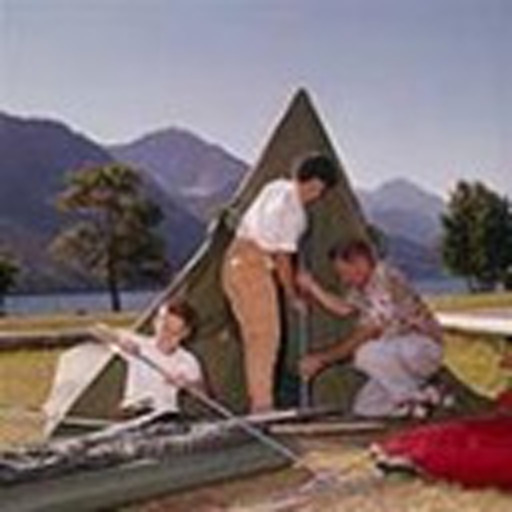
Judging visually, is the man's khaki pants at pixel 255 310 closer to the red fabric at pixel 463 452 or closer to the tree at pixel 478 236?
the red fabric at pixel 463 452

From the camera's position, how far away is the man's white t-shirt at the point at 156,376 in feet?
23.8

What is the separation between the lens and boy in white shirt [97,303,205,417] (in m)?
7.29

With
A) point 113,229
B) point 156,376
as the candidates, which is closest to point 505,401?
point 156,376

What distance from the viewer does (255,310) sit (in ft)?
25.1

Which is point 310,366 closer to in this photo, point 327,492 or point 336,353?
point 336,353

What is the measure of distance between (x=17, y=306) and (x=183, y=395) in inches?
575

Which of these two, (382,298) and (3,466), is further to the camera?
(382,298)

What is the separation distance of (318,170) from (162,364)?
1.46m

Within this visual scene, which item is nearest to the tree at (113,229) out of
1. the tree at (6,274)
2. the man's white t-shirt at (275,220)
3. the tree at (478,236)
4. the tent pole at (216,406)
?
the tree at (6,274)

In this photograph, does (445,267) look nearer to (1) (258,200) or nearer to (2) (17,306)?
(2) (17,306)

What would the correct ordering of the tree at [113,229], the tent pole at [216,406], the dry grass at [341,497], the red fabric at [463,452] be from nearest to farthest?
the dry grass at [341,497], the red fabric at [463,452], the tent pole at [216,406], the tree at [113,229]

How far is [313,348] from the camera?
7.89m

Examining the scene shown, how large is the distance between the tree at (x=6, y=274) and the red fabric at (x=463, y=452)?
1676 cm

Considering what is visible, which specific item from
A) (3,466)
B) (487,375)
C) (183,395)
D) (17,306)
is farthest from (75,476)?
(17,306)
